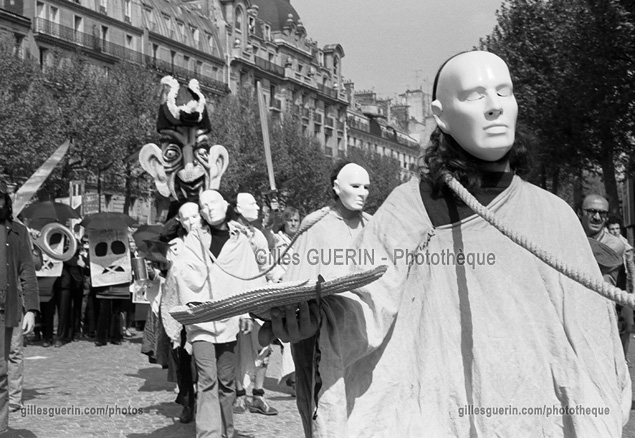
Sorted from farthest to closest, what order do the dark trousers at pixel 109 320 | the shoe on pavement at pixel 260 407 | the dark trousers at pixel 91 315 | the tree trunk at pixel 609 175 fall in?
the tree trunk at pixel 609 175
the dark trousers at pixel 91 315
the dark trousers at pixel 109 320
the shoe on pavement at pixel 260 407

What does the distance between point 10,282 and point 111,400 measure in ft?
9.13

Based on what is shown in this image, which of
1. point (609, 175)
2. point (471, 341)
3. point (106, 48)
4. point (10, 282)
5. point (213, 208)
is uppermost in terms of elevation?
point (106, 48)

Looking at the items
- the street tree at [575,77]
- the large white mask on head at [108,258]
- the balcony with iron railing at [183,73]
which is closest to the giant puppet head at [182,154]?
the large white mask on head at [108,258]

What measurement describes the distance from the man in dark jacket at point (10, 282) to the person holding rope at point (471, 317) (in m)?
4.07

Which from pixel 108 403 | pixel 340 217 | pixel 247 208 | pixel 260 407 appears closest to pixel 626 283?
pixel 340 217

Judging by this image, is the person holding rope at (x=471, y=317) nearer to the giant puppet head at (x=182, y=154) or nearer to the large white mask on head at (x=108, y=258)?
the giant puppet head at (x=182, y=154)

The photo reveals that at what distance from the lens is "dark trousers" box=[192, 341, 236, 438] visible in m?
6.39

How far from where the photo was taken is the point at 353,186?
6457 millimetres

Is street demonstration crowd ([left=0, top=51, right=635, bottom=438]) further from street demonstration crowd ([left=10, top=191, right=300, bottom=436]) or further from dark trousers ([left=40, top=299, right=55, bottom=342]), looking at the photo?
dark trousers ([left=40, top=299, right=55, bottom=342])

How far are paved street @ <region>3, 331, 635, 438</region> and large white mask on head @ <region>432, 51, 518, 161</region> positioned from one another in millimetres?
4717

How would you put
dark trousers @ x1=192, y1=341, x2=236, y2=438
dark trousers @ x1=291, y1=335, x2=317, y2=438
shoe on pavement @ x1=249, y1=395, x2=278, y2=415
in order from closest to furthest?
dark trousers @ x1=291, y1=335, x2=317, y2=438
dark trousers @ x1=192, y1=341, x2=236, y2=438
shoe on pavement @ x1=249, y1=395, x2=278, y2=415

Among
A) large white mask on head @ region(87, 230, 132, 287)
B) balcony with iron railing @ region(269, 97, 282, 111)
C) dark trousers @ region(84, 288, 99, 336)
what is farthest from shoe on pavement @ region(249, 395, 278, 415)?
balcony with iron railing @ region(269, 97, 282, 111)

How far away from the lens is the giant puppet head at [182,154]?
34.2 ft

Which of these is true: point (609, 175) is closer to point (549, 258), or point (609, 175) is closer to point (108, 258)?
point (108, 258)
